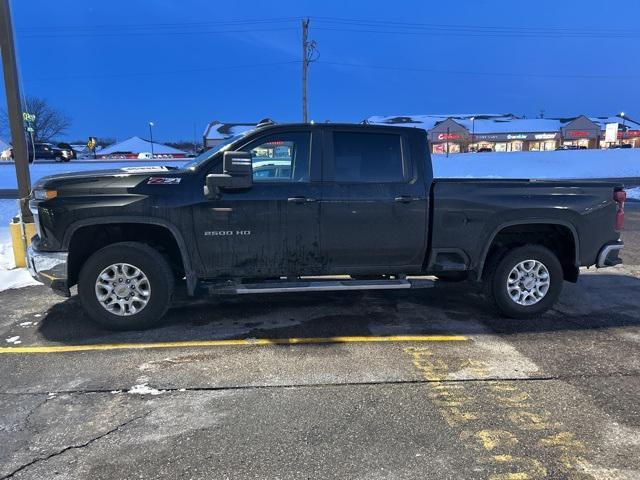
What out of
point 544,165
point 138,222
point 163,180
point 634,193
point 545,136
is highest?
point 545,136

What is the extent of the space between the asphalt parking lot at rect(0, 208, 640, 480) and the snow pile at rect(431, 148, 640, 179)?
2484 centimetres

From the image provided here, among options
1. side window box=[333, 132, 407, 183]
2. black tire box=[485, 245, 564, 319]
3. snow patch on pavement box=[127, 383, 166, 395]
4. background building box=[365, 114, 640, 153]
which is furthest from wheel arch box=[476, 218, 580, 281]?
background building box=[365, 114, 640, 153]

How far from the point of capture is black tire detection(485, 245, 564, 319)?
5.27 meters

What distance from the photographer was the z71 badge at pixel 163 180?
472 centimetres

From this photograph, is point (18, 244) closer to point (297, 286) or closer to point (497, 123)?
point (297, 286)

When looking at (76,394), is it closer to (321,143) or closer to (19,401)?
(19,401)

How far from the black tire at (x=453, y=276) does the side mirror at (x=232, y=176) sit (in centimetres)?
247

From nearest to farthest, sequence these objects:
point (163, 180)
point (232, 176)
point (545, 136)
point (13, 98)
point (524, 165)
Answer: point (232, 176)
point (163, 180)
point (13, 98)
point (524, 165)
point (545, 136)

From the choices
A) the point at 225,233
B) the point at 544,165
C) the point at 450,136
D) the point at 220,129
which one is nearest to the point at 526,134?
the point at 450,136

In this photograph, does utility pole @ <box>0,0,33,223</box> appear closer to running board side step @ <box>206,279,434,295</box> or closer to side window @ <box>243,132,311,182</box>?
running board side step @ <box>206,279,434,295</box>

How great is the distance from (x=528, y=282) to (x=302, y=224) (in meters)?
2.51

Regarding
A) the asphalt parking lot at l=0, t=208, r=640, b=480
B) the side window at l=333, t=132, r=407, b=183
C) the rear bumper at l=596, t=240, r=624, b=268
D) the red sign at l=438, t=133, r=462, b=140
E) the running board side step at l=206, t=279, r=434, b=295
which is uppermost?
the red sign at l=438, t=133, r=462, b=140

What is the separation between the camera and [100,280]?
481 centimetres

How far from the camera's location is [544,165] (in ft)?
103
